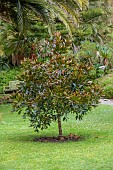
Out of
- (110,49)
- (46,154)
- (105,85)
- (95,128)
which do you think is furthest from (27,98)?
(110,49)

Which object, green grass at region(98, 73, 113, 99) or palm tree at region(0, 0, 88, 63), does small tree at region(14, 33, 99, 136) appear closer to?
palm tree at region(0, 0, 88, 63)

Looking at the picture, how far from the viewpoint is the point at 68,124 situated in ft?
43.8

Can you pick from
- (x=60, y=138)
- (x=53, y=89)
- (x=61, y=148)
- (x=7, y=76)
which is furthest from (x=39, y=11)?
(x=7, y=76)

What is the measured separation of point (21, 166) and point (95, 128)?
4.64 m

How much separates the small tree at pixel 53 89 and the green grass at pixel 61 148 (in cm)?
70

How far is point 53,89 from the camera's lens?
10219 millimetres

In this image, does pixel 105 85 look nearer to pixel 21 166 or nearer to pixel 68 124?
pixel 68 124

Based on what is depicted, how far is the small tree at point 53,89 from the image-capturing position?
33.4ft

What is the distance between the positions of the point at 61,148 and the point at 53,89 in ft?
4.42

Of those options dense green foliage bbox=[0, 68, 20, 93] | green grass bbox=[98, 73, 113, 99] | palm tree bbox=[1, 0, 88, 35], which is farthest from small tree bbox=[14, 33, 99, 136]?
dense green foliage bbox=[0, 68, 20, 93]

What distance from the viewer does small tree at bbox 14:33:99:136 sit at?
10.2m

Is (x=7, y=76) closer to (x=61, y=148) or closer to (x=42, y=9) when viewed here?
(x=42, y=9)

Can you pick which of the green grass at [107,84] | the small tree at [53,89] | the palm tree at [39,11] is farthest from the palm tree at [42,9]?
the green grass at [107,84]

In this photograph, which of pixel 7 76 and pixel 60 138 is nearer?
pixel 60 138
